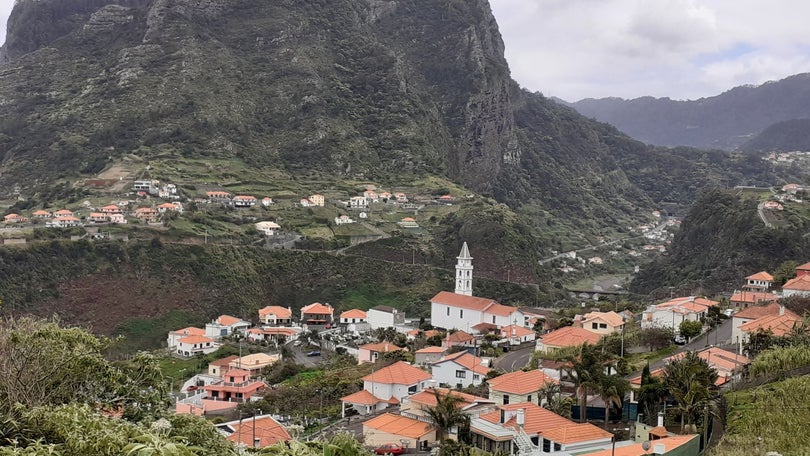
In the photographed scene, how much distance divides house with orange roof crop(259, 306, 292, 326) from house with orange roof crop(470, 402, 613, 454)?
3904 centimetres

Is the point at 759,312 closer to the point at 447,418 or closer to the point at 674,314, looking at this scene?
the point at 674,314

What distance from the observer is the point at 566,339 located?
34.5 m

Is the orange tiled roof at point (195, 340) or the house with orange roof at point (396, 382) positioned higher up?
the house with orange roof at point (396, 382)

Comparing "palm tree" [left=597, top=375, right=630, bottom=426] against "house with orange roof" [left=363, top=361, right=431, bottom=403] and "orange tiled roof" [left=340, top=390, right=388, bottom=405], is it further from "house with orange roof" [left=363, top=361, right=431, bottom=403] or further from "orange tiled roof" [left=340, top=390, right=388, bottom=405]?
"orange tiled roof" [left=340, top=390, right=388, bottom=405]

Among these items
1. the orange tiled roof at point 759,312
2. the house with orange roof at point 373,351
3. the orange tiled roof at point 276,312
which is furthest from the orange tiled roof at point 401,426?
the orange tiled roof at point 276,312

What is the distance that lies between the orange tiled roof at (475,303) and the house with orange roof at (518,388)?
→ 21.3m

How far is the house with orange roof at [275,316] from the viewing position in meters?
57.4

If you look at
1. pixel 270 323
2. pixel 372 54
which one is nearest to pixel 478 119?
pixel 372 54

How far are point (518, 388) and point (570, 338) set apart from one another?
448 inches

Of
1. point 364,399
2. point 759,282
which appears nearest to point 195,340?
point 364,399

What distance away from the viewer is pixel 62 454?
9055mm

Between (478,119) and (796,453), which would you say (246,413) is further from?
(478,119)

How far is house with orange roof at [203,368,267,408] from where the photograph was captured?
35.5 m

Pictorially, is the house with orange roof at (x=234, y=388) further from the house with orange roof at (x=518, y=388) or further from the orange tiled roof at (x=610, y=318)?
the orange tiled roof at (x=610, y=318)
